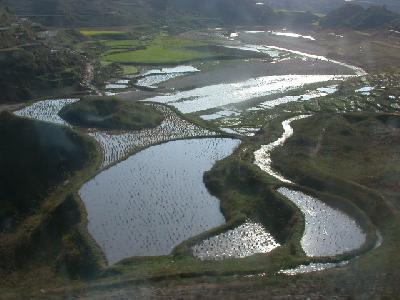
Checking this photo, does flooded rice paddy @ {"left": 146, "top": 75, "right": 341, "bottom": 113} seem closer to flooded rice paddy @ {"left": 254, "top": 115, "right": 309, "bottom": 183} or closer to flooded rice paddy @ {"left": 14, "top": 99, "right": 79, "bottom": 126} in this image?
flooded rice paddy @ {"left": 14, "top": 99, "right": 79, "bottom": 126}

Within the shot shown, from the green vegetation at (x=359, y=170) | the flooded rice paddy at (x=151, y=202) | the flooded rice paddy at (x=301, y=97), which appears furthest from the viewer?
the flooded rice paddy at (x=301, y=97)

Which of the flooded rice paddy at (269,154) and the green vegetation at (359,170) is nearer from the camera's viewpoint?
the green vegetation at (359,170)

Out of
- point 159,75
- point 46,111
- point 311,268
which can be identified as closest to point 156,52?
point 159,75

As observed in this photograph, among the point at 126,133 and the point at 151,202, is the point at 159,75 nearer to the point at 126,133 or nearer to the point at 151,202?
the point at 126,133

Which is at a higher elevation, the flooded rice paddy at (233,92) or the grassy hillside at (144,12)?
the grassy hillside at (144,12)

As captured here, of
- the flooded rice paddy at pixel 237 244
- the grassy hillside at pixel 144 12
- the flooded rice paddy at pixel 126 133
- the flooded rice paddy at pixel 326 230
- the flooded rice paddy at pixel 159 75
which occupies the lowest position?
the flooded rice paddy at pixel 159 75

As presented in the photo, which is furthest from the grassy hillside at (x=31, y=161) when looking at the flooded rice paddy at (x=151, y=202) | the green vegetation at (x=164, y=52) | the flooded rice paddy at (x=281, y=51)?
the flooded rice paddy at (x=281, y=51)

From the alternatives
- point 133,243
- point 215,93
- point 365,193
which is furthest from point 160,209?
point 215,93

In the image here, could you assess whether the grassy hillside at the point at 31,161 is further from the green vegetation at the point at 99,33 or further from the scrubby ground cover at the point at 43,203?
the green vegetation at the point at 99,33

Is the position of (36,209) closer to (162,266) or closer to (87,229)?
(87,229)
